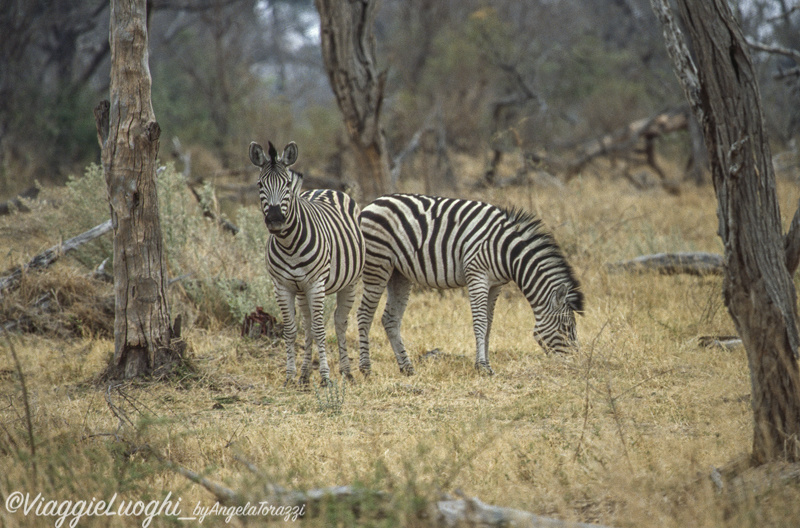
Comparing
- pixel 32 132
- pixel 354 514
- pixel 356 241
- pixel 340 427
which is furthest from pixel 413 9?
pixel 354 514

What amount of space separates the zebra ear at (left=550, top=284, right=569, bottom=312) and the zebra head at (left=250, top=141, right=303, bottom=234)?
2.42m

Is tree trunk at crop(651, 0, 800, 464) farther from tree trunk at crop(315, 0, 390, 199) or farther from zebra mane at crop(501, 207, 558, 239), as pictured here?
tree trunk at crop(315, 0, 390, 199)

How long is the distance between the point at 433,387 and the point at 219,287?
10.1ft

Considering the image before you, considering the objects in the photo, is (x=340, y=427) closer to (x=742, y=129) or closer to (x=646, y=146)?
(x=742, y=129)

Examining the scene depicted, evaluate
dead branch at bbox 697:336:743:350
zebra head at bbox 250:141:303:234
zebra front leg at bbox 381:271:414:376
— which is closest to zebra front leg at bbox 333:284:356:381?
zebra front leg at bbox 381:271:414:376

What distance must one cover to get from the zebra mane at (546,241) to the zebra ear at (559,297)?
0.05 meters

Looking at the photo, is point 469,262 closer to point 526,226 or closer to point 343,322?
point 526,226

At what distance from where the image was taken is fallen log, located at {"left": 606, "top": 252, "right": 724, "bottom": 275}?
27.0ft

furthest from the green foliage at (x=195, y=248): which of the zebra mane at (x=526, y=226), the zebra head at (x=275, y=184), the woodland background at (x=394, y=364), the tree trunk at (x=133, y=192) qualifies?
the zebra mane at (x=526, y=226)

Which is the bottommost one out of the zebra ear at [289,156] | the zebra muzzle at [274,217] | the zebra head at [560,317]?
the zebra head at [560,317]

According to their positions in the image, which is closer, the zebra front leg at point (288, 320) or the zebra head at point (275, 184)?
the zebra head at point (275, 184)

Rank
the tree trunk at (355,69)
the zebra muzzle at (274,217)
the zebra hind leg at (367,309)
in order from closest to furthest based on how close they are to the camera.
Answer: the zebra muzzle at (274,217) → the zebra hind leg at (367,309) → the tree trunk at (355,69)

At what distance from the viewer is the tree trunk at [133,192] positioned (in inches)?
226

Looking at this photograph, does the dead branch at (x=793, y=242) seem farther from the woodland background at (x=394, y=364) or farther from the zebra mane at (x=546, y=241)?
the zebra mane at (x=546, y=241)
